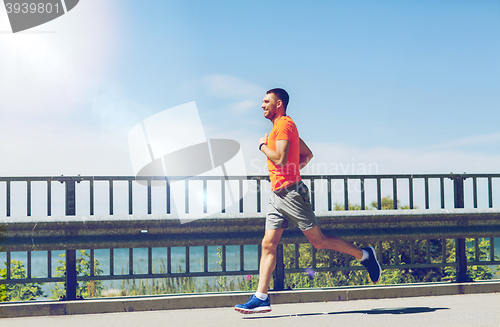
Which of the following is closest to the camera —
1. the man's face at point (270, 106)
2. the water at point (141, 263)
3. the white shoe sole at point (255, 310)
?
the white shoe sole at point (255, 310)

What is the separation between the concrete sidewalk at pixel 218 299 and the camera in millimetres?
4969

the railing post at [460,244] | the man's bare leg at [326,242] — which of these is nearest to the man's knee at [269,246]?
the man's bare leg at [326,242]

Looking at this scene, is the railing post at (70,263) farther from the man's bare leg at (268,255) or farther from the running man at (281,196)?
the man's bare leg at (268,255)

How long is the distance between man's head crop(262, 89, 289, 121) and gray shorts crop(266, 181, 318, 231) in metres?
0.76

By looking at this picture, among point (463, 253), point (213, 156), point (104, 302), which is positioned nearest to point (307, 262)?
point (463, 253)

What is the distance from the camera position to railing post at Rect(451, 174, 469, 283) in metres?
6.11

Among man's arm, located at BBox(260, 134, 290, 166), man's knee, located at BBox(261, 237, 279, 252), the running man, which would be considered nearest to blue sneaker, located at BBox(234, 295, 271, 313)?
Answer: the running man

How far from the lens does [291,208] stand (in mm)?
4656

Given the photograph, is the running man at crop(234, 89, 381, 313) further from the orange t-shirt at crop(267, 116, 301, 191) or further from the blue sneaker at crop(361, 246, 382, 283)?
the blue sneaker at crop(361, 246, 382, 283)

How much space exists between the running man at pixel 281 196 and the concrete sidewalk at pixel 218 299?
800 mm

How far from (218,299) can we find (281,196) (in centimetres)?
146

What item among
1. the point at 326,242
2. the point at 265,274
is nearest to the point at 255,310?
the point at 265,274

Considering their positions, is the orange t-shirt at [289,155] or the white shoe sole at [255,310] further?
the orange t-shirt at [289,155]

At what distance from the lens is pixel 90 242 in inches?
196
